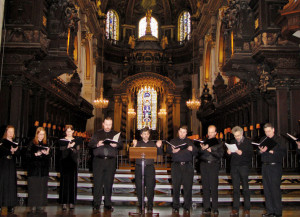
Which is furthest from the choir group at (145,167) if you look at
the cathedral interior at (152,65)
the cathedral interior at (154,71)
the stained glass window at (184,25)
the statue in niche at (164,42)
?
the stained glass window at (184,25)

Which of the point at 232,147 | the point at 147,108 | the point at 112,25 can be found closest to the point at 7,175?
the point at 232,147

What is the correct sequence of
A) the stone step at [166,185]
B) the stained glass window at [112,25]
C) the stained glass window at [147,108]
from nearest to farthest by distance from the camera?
the stone step at [166,185] → the stained glass window at [147,108] → the stained glass window at [112,25]

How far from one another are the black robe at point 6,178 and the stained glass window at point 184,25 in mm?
26577

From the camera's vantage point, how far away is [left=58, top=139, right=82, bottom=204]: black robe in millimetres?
7051

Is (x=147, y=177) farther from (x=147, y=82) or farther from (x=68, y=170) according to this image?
(x=147, y=82)

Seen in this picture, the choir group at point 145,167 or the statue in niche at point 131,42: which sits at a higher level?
the statue in niche at point 131,42

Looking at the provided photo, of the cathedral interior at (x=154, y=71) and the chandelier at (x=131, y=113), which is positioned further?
the chandelier at (x=131, y=113)

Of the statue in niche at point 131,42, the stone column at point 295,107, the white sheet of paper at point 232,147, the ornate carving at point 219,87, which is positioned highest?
the statue in niche at point 131,42

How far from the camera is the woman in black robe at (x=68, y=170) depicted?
705cm

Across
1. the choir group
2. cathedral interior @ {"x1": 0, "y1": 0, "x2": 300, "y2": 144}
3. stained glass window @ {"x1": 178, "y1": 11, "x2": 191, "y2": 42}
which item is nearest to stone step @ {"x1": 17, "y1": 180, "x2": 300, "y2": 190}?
the choir group

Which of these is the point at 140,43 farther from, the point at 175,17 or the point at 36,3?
the point at 36,3

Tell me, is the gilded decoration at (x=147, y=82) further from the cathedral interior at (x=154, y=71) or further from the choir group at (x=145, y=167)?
the choir group at (x=145, y=167)

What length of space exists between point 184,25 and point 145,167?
26.9 meters

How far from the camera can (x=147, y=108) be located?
104 feet
